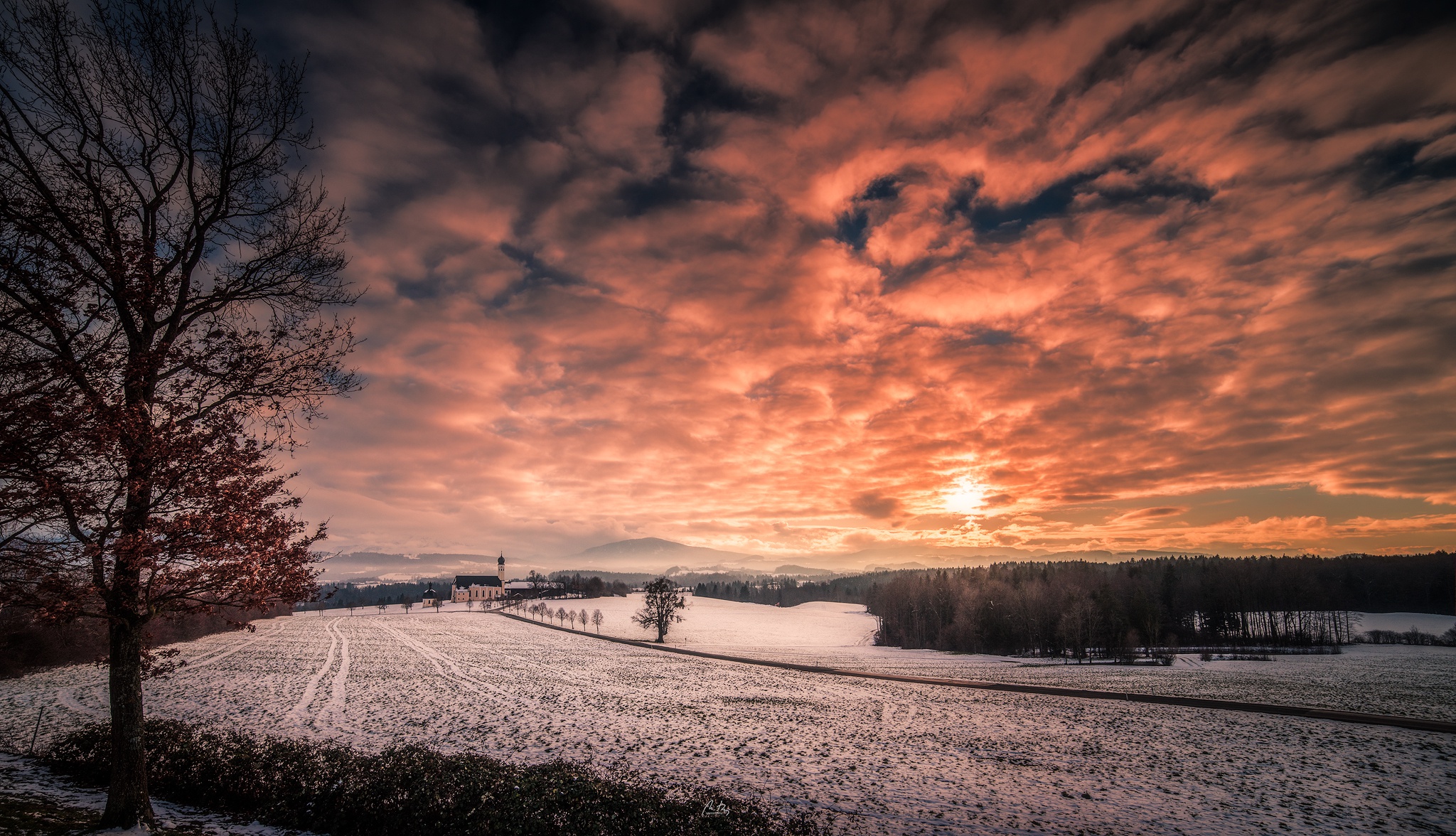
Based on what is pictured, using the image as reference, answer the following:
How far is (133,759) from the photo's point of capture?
11781mm

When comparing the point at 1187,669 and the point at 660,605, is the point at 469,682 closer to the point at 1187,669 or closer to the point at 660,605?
the point at 660,605

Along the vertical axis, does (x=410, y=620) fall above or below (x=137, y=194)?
below

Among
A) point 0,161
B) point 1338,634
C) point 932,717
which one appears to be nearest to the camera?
point 0,161

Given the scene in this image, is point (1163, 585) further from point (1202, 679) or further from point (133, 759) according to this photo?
point (133, 759)

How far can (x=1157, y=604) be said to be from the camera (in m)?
94.1

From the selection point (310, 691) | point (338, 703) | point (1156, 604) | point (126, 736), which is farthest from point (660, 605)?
point (1156, 604)

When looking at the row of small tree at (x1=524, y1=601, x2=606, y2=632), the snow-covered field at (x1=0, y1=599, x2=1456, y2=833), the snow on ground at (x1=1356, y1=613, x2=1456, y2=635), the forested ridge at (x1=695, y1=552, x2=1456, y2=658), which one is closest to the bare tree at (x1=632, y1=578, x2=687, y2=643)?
the row of small tree at (x1=524, y1=601, x2=606, y2=632)

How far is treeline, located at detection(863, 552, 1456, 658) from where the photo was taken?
82.4 metres

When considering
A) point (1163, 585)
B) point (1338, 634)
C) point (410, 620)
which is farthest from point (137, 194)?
point (1338, 634)

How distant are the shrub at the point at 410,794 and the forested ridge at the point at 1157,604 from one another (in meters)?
79.9

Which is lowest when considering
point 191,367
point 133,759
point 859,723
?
point 859,723

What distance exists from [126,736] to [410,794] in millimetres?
6276

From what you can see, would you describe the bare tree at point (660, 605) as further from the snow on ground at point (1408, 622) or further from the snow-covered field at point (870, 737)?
the snow on ground at point (1408, 622)

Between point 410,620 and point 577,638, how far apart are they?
54.7m
